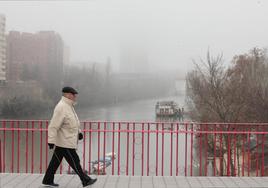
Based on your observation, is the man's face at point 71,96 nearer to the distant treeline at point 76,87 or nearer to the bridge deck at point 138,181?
the bridge deck at point 138,181

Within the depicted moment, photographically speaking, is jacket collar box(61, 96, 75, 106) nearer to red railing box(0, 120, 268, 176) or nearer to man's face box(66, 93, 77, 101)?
man's face box(66, 93, 77, 101)

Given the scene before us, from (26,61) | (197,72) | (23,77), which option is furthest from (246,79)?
(26,61)

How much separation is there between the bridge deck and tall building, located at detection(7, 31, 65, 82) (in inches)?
1238

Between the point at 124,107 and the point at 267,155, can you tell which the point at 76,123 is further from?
the point at 124,107

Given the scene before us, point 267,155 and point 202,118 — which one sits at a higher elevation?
point 202,118

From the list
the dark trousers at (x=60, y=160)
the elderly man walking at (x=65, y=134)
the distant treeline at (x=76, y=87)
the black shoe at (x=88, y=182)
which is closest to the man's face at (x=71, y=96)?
the elderly man walking at (x=65, y=134)

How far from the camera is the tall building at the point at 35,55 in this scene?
38188mm

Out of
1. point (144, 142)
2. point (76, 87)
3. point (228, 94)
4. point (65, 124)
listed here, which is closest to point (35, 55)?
point (76, 87)

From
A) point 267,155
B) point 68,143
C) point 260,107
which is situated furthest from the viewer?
point 260,107

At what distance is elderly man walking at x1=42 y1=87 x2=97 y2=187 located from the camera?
4.70 m

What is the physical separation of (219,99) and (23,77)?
23461 millimetres

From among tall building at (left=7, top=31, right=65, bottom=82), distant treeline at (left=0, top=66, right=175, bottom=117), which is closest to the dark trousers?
distant treeline at (left=0, top=66, right=175, bottom=117)

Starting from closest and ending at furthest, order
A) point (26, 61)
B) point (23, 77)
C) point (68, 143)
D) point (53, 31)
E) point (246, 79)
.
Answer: point (68, 143) → point (246, 79) → point (23, 77) → point (26, 61) → point (53, 31)

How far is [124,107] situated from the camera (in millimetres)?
53719
